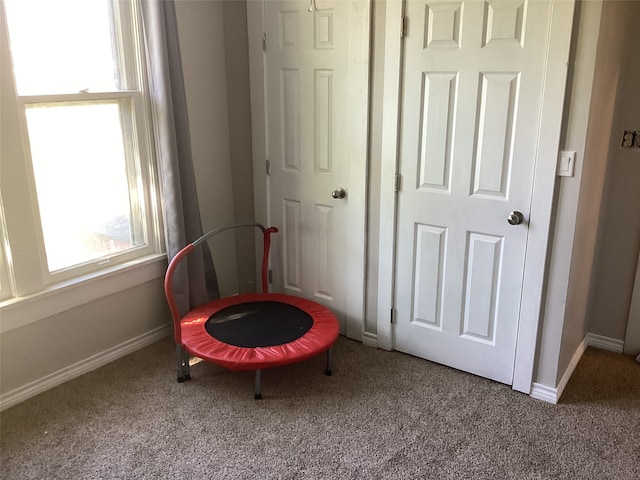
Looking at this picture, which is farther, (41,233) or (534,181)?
(41,233)

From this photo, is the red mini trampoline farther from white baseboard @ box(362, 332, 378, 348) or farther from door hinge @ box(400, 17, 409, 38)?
door hinge @ box(400, 17, 409, 38)

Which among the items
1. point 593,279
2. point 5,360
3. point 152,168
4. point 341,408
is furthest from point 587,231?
point 5,360

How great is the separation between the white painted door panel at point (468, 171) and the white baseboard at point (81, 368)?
1.42 metres

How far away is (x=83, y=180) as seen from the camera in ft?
9.21

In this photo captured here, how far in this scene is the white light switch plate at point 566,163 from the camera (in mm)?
2346

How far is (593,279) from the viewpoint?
10.0 ft

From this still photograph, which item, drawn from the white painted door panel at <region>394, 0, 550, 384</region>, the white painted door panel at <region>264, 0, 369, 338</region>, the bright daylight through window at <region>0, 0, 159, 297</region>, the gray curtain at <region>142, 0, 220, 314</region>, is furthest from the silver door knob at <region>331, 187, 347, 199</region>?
the bright daylight through window at <region>0, 0, 159, 297</region>

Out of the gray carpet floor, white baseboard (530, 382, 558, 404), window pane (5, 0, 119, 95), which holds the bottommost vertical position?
the gray carpet floor

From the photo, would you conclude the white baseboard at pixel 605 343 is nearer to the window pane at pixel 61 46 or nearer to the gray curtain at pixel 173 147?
the gray curtain at pixel 173 147

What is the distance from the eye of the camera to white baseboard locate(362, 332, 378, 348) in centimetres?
316

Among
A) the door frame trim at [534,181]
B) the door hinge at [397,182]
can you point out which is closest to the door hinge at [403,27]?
the door frame trim at [534,181]

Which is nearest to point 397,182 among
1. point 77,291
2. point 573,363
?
point 573,363

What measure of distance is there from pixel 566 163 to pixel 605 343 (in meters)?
1.33

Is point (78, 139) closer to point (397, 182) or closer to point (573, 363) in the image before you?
point (397, 182)
